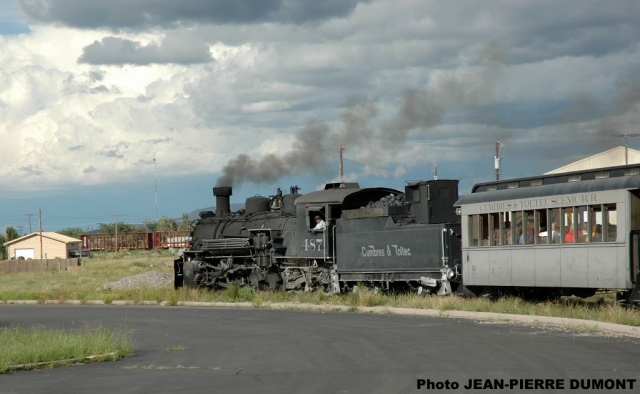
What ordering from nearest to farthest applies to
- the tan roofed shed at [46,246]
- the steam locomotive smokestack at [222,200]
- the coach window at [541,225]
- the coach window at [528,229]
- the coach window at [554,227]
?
the coach window at [554,227] < the coach window at [541,225] < the coach window at [528,229] < the steam locomotive smokestack at [222,200] < the tan roofed shed at [46,246]

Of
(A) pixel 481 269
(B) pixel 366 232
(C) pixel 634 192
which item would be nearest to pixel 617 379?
(C) pixel 634 192

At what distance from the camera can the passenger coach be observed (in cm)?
1859

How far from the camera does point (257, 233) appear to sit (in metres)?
31.8

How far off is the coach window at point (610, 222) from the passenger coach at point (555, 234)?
0.02 metres

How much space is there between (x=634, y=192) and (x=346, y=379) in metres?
9.97

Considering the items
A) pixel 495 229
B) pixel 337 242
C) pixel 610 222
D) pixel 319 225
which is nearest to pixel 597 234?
pixel 610 222

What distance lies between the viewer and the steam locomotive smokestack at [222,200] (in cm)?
3626

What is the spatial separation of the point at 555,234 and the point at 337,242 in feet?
30.6

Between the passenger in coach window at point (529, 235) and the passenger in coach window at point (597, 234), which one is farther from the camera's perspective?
the passenger in coach window at point (529, 235)

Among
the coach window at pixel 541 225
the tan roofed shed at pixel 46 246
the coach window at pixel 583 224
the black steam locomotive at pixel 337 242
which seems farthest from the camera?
the tan roofed shed at pixel 46 246

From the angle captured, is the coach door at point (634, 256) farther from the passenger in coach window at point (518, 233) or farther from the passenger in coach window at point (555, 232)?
the passenger in coach window at point (518, 233)

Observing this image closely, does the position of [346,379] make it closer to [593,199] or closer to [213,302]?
[593,199]

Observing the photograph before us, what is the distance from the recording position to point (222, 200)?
119ft

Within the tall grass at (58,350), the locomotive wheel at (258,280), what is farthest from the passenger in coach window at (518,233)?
the locomotive wheel at (258,280)
